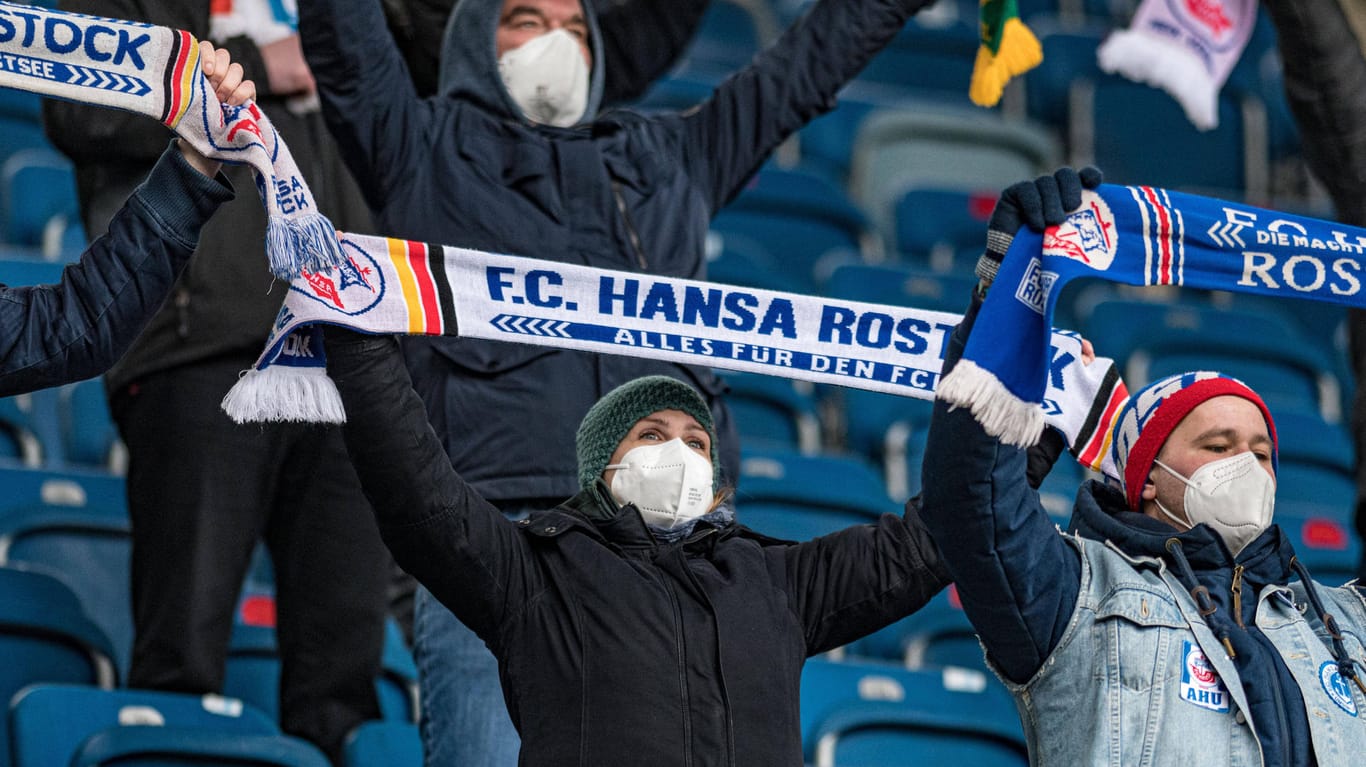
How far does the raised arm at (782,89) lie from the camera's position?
4.24 meters

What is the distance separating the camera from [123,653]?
456 centimetres

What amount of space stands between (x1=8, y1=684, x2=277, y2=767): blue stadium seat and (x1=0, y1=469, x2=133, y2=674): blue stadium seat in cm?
62

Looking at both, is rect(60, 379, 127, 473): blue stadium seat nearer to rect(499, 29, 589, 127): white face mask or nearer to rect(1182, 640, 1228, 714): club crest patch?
rect(499, 29, 589, 127): white face mask

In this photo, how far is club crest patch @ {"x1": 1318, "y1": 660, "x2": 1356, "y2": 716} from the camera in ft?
10.4

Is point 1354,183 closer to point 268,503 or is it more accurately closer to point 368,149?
point 368,149

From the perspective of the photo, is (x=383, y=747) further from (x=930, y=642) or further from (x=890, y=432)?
(x=890, y=432)

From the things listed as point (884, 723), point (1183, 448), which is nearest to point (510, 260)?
point (1183, 448)

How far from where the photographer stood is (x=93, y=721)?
3832 mm

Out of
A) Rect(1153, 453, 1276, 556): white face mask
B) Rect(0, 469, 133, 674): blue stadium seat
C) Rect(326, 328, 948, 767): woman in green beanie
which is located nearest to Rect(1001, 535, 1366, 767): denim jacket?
Rect(1153, 453, 1276, 556): white face mask

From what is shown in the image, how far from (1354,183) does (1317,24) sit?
0.37 metres

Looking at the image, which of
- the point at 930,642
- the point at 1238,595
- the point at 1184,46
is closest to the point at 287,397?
the point at 1238,595

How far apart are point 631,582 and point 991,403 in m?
0.68

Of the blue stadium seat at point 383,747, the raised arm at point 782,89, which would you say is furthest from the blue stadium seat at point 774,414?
the blue stadium seat at point 383,747

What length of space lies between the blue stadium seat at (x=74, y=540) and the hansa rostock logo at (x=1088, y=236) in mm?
2456
